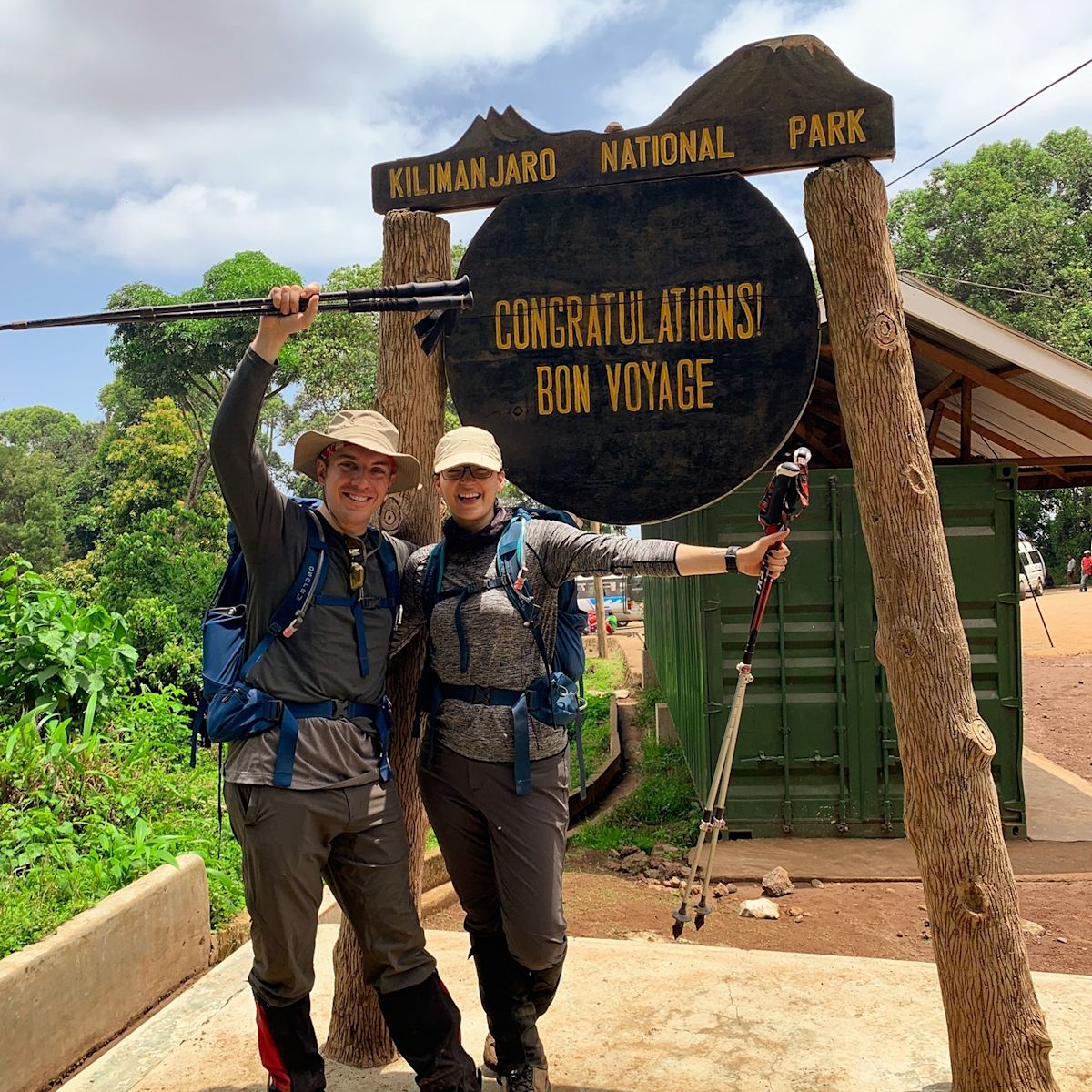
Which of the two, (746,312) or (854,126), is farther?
(746,312)

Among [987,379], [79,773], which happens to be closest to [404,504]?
[79,773]

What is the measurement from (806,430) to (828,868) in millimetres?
4482

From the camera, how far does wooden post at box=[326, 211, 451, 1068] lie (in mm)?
3379

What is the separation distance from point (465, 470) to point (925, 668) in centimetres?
150

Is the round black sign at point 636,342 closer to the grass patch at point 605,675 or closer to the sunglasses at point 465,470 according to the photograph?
the sunglasses at point 465,470

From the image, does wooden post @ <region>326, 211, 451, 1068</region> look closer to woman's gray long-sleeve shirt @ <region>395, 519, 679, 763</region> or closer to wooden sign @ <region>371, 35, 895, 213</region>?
wooden sign @ <region>371, 35, 895, 213</region>

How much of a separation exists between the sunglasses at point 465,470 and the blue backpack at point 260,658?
37cm

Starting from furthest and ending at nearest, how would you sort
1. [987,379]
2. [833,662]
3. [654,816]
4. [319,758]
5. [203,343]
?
1. [203,343]
2. [654,816]
3. [833,662]
4. [987,379]
5. [319,758]

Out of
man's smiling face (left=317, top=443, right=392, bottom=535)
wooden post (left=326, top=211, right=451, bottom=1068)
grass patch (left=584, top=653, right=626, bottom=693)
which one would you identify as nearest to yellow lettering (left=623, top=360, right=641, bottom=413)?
wooden post (left=326, top=211, right=451, bottom=1068)

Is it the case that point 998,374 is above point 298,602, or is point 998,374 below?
above

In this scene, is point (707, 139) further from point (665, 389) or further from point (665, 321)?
point (665, 389)

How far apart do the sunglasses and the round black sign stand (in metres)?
0.38

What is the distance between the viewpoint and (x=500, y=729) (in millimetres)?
2852

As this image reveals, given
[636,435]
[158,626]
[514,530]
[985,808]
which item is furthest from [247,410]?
[158,626]
